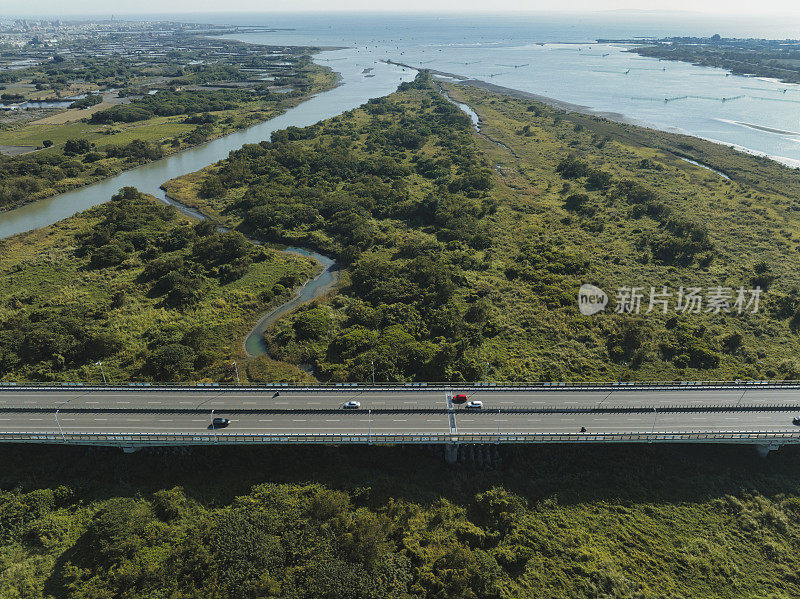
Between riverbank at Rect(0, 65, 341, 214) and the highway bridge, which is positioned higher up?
riverbank at Rect(0, 65, 341, 214)

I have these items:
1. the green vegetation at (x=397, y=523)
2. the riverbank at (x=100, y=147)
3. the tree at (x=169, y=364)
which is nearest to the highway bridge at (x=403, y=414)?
the green vegetation at (x=397, y=523)

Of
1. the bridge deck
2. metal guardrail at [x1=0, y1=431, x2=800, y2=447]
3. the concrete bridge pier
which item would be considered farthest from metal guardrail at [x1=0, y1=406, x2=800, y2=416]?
the concrete bridge pier

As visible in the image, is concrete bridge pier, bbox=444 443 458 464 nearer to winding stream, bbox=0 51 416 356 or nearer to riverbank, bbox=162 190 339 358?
riverbank, bbox=162 190 339 358

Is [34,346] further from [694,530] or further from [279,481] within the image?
[694,530]

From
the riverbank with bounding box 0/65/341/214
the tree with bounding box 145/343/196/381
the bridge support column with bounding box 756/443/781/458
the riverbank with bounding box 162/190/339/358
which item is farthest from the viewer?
the riverbank with bounding box 0/65/341/214

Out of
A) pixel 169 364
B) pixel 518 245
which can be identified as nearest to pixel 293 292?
pixel 169 364

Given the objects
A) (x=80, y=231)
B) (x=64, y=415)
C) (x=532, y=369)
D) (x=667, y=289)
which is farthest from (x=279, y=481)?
(x=80, y=231)

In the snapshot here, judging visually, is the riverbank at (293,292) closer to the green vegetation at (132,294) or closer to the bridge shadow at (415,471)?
the green vegetation at (132,294)
